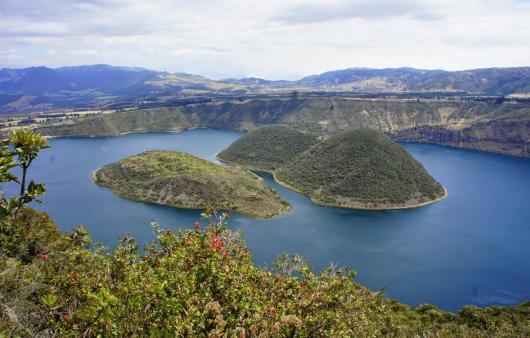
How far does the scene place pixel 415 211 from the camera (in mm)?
82312

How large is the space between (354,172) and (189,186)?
1397 inches

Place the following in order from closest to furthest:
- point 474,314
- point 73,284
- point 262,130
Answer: point 73,284 < point 474,314 < point 262,130

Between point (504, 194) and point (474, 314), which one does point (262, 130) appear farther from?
point (474, 314)

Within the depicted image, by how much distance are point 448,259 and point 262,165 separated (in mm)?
63377

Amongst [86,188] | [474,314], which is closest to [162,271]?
[474,314]

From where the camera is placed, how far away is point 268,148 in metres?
123

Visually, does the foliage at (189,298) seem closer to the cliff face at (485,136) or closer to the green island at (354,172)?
the green island at (354,172)

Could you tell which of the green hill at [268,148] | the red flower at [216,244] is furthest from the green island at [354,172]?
the red flower at [216,244]

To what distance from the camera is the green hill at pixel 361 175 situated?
8644 cm

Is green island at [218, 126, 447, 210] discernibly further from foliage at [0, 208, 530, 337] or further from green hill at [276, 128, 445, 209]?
foliage at [0, 208, 530, 337]

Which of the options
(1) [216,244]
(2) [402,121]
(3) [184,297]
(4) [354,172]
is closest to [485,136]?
(2) [402,121]

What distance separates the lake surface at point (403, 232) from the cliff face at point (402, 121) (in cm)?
4252

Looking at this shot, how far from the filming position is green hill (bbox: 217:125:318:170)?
4621 inches

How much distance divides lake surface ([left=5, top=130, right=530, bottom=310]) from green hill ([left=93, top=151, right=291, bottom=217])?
2986 mm
